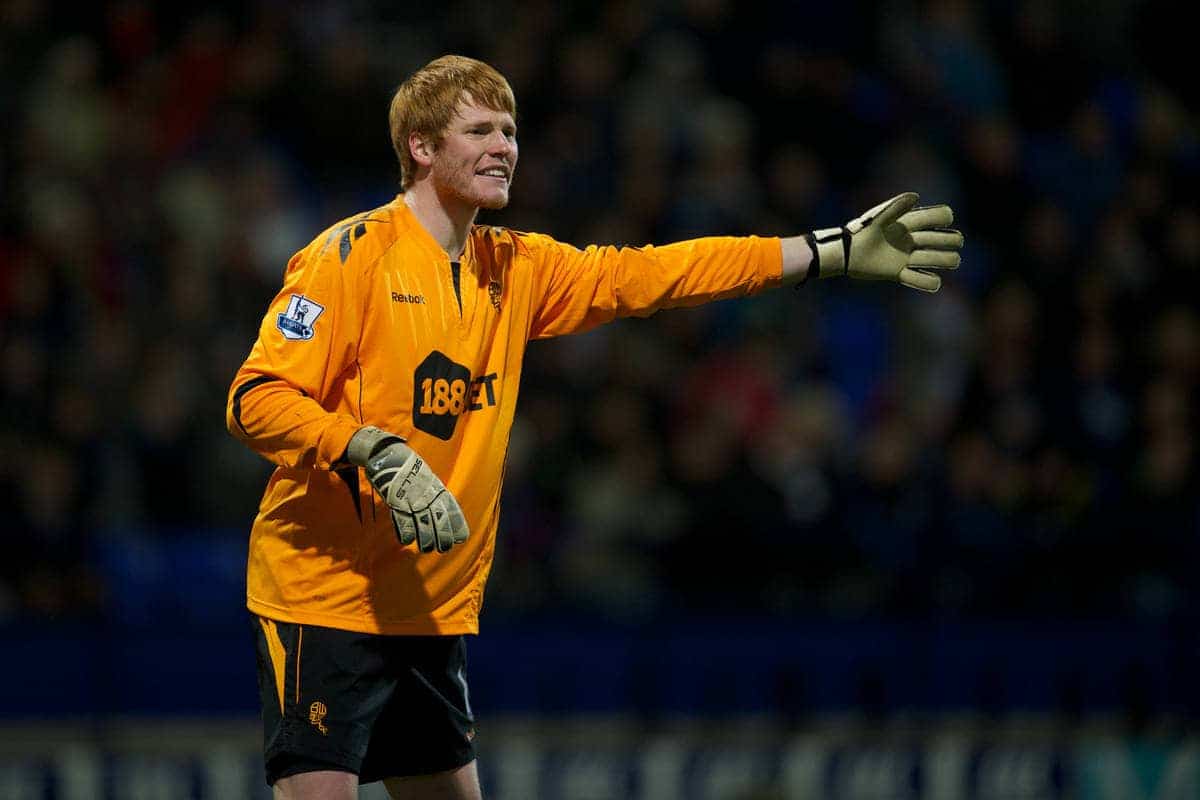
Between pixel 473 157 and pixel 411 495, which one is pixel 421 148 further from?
pixel 411 495

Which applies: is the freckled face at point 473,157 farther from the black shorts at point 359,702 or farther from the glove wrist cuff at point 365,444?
the black shorts at point 359,702

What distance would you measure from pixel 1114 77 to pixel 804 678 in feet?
18.1

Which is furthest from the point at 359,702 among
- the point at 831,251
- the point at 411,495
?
the point at 831,251

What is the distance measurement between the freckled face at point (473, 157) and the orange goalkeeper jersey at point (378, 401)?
154mm

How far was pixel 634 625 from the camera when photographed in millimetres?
8789

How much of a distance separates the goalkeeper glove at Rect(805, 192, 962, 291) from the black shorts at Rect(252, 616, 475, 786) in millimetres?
1537

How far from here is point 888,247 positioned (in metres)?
5.24

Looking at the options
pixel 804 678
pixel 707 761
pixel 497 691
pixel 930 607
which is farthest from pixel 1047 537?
pixel 497 691

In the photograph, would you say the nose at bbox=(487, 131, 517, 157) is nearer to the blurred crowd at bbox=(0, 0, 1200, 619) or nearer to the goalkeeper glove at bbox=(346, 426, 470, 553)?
the goalkeeper glove at bbox=(346, 426, 470, 553)

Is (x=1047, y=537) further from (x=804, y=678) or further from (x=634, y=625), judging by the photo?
(x=634, y=625)

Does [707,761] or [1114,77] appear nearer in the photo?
[707,761]

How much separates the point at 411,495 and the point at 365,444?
0.18 m

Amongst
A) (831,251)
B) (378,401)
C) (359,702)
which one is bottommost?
(359,702)

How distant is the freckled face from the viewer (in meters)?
4.90
